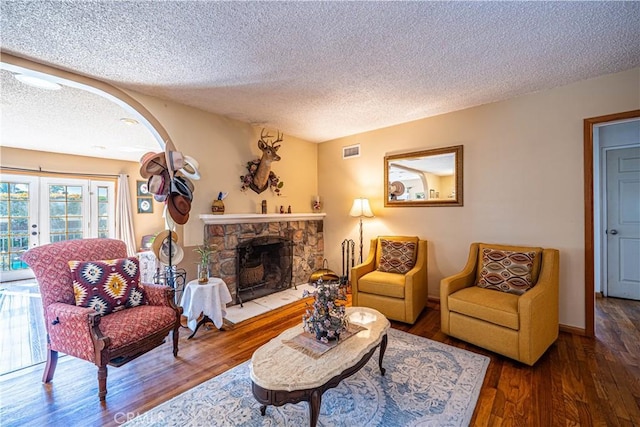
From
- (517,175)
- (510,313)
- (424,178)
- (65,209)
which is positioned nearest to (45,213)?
(65,209)

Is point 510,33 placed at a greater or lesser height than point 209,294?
greater

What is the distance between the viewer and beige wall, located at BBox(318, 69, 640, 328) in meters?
2.75

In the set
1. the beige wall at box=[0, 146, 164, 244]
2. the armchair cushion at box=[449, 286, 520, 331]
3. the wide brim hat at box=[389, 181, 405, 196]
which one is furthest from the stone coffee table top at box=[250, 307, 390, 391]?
the beige wall at box=[0, 146, 164, 244]

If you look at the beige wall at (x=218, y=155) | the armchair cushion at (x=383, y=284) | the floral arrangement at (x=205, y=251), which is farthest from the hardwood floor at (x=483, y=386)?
the beige wall at (x=218, y=155)

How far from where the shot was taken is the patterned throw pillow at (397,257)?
3.40 metres

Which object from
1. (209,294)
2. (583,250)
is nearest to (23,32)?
(209,294)

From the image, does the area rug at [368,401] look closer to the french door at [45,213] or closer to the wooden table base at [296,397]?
the wooden table base at [296,397]

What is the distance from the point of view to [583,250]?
273cm

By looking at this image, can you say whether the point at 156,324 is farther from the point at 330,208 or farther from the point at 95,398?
the point at 330,208

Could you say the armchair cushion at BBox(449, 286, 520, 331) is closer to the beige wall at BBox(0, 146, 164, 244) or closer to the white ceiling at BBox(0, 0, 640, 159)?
the white ceiling at BBox(0, 0, 640, 159)

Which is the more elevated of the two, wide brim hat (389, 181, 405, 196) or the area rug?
wide brim hat (389, 181, 405, 196)

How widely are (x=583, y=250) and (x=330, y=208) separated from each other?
3320mm

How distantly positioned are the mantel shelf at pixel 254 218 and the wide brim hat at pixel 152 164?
0.83 m

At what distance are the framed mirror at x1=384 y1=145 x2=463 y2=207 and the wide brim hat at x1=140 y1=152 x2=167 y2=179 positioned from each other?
9.69 feet
